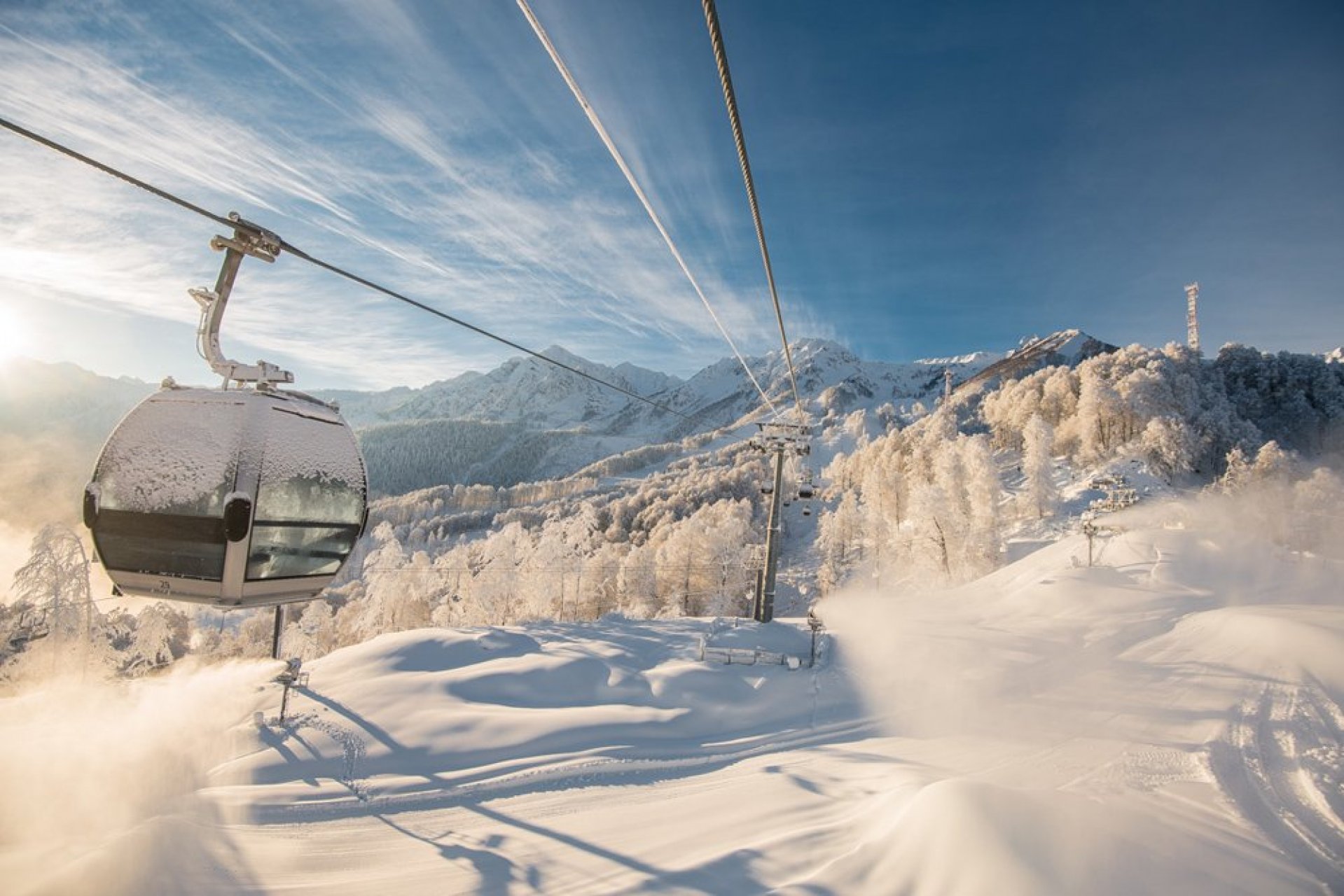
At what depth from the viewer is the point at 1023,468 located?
5878cm

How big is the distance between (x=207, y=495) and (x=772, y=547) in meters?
17.1

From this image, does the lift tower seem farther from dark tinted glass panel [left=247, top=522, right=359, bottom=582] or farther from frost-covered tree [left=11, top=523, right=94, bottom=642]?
frost-covered tree [left=11, top=523, right=94, bottom=642]

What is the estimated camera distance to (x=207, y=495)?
178 inches

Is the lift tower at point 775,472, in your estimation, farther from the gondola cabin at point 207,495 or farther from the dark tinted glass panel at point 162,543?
the dark tinted glass panel at point 162,543

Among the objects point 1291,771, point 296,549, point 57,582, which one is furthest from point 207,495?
point 57,582

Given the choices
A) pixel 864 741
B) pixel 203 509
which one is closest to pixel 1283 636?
pixel 864 741

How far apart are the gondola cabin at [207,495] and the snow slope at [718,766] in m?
5.57

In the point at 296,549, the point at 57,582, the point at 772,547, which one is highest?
the point at 296,549

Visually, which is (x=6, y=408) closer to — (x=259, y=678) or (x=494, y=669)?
(x=259, y=678)

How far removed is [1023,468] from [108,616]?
78.5 m

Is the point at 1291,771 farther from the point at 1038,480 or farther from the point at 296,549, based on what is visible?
the point at 1038,480

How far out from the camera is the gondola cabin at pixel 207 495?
4543mm

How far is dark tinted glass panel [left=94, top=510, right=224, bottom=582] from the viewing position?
456 centimetres

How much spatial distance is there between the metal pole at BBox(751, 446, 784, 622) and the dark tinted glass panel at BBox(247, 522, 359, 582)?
15.3 meters
